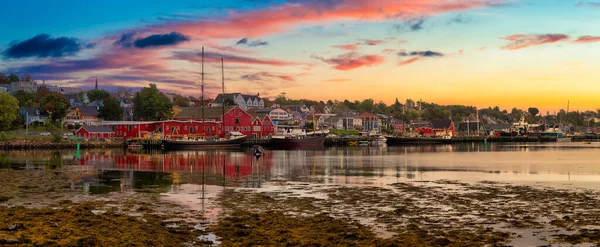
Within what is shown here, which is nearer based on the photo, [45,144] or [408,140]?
[45,144]

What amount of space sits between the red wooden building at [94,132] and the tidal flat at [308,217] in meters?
80.1

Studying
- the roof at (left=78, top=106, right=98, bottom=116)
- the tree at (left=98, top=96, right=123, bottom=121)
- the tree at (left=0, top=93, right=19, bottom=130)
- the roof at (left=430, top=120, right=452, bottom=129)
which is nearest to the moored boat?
the tree at (left=0, top=93, right=19, bottom=130)

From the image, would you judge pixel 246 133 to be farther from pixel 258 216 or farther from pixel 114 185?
pixel 258 216

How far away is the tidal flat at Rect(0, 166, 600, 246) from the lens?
14633mm

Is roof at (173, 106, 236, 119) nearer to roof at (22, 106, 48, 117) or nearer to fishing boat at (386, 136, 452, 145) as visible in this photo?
fishing boat at (386, 136, 452, 145)

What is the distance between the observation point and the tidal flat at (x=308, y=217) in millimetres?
14633

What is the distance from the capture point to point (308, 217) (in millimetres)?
18625

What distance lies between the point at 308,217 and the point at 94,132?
316ft

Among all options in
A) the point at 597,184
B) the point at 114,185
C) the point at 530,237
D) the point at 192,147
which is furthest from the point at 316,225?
the point at 192,147

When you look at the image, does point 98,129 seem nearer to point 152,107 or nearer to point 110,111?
point 152,107

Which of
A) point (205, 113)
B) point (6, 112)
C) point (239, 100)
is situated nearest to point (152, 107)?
point (205, 113)

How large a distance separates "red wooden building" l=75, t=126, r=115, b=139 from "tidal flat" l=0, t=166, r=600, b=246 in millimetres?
80138

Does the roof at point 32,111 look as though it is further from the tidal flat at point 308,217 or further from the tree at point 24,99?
the tidal flat at point 308,217

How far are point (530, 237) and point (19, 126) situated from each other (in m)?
122
